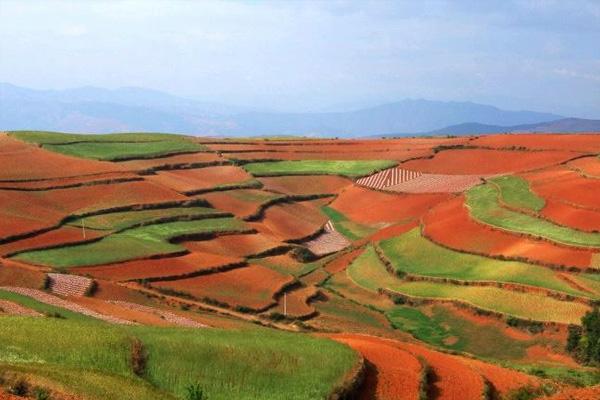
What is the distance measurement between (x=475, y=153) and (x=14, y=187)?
2126 inches

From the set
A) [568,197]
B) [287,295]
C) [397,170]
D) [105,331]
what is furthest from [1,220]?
[397,170]

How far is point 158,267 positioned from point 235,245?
11.4 meters

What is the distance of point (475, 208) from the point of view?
57.7 m

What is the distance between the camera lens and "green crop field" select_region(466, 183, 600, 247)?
153 ft

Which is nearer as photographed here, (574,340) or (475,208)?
(574,340)

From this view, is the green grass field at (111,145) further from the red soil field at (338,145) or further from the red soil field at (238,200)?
the red soil field at (238,200)

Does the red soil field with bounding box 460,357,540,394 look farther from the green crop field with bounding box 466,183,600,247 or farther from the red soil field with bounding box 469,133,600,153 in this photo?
the red soil field with bounding box 469,133,600,153

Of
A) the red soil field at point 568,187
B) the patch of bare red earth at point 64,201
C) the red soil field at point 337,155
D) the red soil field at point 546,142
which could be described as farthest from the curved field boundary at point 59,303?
the red soil field at point 546,142

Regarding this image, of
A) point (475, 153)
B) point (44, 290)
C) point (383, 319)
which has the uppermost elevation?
point (475, 153)

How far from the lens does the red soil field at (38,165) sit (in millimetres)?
64938

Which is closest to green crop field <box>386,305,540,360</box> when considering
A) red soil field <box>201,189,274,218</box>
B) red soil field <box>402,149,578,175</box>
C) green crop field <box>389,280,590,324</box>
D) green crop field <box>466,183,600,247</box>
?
green crop field <box>389,280,590,324</box>

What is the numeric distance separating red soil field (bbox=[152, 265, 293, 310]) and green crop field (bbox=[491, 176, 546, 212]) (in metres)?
19.9

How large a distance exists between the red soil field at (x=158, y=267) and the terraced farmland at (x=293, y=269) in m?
0.19

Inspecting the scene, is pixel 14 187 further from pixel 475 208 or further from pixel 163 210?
pixel 475 208
